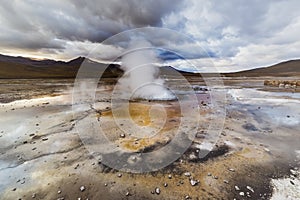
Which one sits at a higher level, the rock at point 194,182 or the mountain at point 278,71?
the mountain at point 278,71

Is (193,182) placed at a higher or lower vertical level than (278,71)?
lower

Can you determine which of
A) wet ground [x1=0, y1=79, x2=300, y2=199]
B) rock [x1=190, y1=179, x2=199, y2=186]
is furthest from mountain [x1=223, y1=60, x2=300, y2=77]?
rock [x1=190, y1=179, x2=199, y2=186]

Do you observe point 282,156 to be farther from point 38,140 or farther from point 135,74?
point 135,74

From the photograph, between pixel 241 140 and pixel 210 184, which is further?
pixel 241 140

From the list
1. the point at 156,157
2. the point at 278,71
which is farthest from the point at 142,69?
the point at 278,71

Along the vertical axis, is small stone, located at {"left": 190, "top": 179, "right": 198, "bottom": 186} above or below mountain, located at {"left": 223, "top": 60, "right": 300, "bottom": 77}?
below

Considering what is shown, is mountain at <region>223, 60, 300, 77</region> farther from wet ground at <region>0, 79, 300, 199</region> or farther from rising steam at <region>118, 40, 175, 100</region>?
wet ground at <region>0, 79, 300, 199</region>

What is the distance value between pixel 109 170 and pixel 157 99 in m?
9.48

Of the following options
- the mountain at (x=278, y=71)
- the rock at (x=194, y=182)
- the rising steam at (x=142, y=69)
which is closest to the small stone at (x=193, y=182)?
the rock at (x=194, y=182)

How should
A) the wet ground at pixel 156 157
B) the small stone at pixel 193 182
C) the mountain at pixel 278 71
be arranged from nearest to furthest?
the wet ground at pixel 156 157 → the small stone at pixel 193 182 → the mountain at pixel 278 71

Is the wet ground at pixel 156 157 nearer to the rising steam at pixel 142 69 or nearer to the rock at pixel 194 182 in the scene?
the rock at pixel 194 182

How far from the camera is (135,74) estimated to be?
53.4 ft

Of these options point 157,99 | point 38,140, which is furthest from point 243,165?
point 157,99

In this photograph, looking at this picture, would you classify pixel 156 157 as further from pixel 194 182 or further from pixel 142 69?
pixel 142 69
